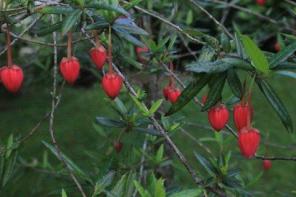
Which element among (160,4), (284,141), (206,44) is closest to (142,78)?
(160,4)

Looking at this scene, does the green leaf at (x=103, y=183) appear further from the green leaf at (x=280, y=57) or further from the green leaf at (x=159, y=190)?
the green leaf at (x=280, y=57)

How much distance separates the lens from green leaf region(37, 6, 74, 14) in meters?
1.42

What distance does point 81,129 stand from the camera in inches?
208

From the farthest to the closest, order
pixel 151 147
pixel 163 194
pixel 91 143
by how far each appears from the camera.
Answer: pixel 91 143 < pixel 151 147 < pixel 163 194

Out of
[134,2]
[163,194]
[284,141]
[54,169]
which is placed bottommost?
[284,141]

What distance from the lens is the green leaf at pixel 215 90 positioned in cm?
130

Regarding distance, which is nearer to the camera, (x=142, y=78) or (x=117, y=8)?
(x=117, y=8)

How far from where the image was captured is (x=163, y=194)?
1.44m

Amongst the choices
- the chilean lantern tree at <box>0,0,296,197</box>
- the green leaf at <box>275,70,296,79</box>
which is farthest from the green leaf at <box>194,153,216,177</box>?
A: the green leaf at <box>275,70,296,79</box>

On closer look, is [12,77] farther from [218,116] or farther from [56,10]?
[218,116]

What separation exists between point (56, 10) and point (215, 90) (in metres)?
0.42

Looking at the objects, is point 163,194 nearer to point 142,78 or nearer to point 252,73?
point 252,73

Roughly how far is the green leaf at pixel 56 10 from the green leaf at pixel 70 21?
0.02 m

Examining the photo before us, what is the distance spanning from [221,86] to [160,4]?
161 centimetres
